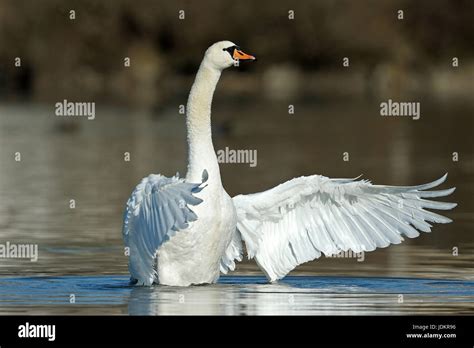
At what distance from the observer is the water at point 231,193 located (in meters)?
13.5

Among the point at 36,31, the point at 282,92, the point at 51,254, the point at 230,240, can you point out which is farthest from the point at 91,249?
the point at 36,31

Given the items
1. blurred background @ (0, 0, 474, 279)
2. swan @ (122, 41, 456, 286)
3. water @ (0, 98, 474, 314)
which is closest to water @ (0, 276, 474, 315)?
water @ (0, 98, 474, 314)

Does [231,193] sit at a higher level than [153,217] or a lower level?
higher

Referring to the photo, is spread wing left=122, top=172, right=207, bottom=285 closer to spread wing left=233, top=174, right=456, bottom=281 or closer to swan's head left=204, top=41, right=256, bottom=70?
spread wing left=233, top=174, right=456, bottom=281

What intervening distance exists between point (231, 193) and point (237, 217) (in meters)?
7.80

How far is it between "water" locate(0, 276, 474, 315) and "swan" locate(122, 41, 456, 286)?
26 cm

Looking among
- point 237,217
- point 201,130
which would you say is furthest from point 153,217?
point 237,217

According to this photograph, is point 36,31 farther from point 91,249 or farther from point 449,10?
point 91,249

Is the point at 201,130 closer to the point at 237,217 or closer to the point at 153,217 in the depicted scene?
the point at 237,217

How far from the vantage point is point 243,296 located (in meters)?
13.8

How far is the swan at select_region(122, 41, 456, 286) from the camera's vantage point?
534 inches

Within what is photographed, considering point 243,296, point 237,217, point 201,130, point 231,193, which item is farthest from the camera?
point 231,193

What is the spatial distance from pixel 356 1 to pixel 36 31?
754 inches

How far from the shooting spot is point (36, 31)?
2825 inches
